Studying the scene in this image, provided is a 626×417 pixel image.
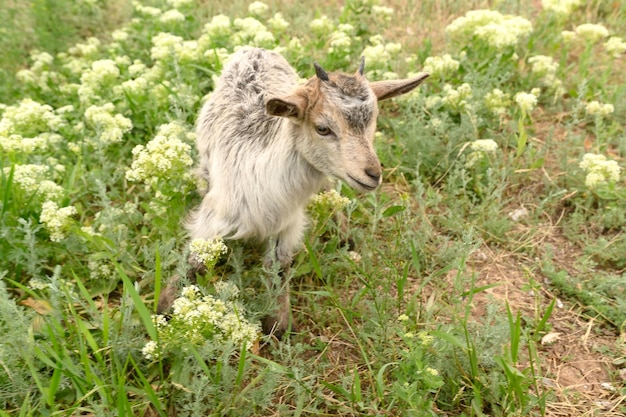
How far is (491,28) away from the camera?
4.32 metres

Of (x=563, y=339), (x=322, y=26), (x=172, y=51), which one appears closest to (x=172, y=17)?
(x=172, y=51)

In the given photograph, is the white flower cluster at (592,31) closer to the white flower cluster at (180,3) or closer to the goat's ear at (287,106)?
the goat's ear at (287,106)

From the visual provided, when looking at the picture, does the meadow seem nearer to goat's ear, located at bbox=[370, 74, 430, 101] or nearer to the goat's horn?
goat's ear, located at bbox=[370, 74, 430, 101]

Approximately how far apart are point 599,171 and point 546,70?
1422mm

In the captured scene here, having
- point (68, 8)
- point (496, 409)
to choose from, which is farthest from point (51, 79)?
point (496, 409)

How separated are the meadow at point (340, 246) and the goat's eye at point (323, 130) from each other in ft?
1.58

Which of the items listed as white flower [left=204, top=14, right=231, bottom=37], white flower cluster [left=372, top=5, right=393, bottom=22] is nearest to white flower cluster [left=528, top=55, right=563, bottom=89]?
white flower cluster [left=372, top=5, right=393, bottom=22]

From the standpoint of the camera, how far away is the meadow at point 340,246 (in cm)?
246

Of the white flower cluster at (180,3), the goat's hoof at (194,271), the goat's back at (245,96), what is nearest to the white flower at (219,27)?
the white flower cluster at (180,3)

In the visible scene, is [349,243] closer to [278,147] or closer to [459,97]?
[278,147]

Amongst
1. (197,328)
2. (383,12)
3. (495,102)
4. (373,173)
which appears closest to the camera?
(197,328)

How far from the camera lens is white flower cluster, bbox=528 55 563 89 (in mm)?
4594

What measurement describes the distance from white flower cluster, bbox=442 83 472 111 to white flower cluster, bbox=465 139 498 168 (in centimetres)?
35

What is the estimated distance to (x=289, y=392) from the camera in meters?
2.68
